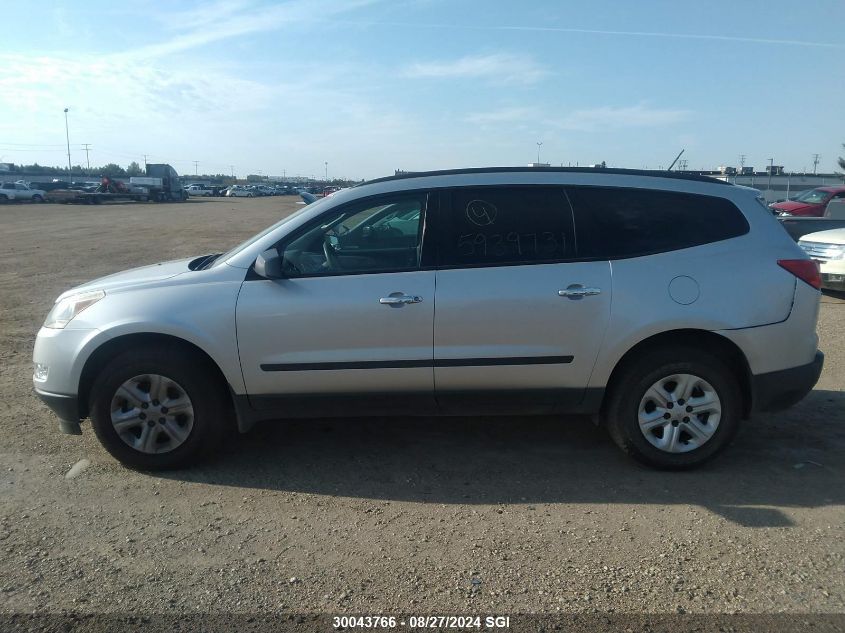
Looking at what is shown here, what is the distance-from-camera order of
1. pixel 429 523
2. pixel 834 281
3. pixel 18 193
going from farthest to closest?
pixel 18 193, pixel 834 281, pixel 429 523

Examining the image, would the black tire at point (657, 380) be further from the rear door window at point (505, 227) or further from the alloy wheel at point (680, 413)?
the rear door window at point (505, 227)

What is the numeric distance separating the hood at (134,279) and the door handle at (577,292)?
257cm

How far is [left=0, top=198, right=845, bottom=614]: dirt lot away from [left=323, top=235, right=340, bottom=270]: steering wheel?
133 centimetres

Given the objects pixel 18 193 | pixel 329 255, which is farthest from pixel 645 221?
pixel 18 193

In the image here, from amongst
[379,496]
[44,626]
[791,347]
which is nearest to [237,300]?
[379,496]

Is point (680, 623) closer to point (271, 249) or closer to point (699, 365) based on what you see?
point (699, 365)

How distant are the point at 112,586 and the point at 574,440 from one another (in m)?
Result: 3.16

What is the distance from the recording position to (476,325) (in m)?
4.38

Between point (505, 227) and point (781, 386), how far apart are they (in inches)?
79.8

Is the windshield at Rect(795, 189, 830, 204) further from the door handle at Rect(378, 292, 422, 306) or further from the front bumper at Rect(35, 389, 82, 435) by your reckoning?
the front bumper at Rect(35, 389, 82, 435)

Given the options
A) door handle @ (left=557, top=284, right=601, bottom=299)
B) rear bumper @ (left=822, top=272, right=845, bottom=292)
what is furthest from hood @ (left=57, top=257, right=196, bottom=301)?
rear bumper @ (left=822, top=272, right=845, bottom=292)

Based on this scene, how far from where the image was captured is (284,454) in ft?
16.2

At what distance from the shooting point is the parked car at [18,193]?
169 feet

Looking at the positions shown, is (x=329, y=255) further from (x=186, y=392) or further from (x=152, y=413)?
(x=152, y=413)
